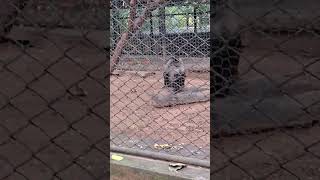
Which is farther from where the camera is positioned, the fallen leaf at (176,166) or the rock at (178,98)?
the rock at (178,98)

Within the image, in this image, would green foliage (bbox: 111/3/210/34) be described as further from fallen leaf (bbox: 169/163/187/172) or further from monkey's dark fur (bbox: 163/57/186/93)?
fallen leaf (bbox: 169/163/187/172)

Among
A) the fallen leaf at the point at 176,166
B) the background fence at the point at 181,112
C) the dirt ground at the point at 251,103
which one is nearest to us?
the background fence at the point at 181,112

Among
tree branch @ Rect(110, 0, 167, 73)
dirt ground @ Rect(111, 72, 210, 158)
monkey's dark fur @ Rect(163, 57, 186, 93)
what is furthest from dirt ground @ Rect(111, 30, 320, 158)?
tree branch @ Rect(110, 0, 167, 73)

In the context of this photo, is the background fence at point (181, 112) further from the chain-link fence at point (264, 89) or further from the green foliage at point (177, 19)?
the green foliage at point (177, 19)

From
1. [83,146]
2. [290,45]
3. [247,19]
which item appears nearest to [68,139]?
[83,146]

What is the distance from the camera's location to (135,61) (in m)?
5.12

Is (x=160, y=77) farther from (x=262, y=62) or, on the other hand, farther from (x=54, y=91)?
(x=262, y=62)

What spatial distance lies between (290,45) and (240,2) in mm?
275

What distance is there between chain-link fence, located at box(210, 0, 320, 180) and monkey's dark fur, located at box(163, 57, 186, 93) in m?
1.81

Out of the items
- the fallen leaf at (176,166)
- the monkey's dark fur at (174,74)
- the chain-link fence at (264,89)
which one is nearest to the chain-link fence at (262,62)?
the chain-link fence at (264,89)

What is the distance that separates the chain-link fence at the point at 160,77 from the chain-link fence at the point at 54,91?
526 millimetres

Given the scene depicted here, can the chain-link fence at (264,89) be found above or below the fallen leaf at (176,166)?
above

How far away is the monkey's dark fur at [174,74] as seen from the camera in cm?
471

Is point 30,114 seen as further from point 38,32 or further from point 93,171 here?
point 38,32
